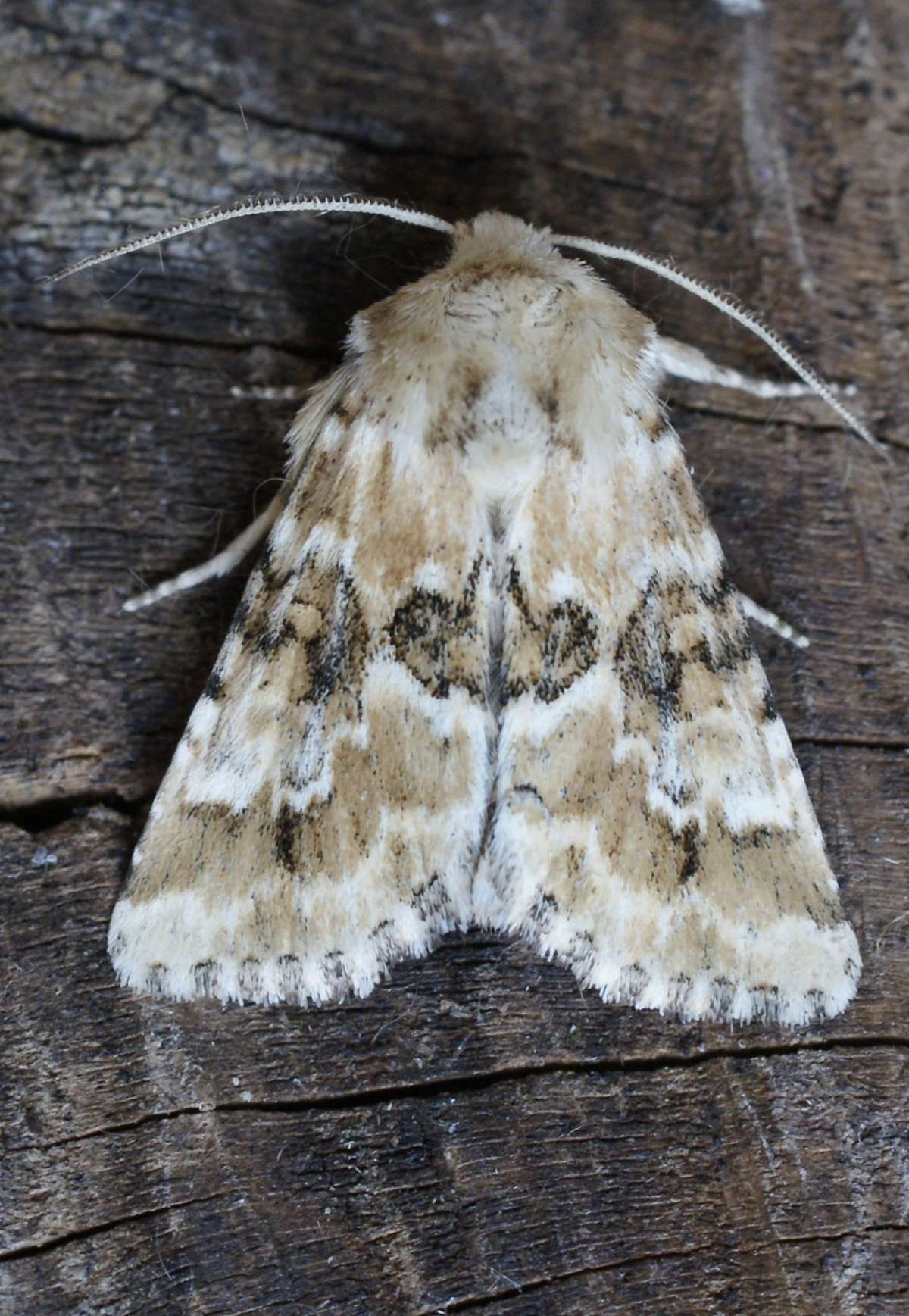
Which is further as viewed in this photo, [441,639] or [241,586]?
[241,586]

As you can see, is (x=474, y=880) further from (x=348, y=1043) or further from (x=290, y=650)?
(x=290, y=650)

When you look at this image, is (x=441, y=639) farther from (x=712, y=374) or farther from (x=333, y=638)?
(x=712, y=374)

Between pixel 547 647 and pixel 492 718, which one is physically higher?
pixel 547 647

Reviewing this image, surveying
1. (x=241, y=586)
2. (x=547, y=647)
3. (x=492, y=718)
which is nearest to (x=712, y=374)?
(x=547, y=647)

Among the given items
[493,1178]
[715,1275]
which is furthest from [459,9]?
[715,1275]

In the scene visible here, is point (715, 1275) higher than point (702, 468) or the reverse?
the reverse

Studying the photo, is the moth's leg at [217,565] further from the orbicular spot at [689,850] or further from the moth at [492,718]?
the orbicular spot at [689,850]

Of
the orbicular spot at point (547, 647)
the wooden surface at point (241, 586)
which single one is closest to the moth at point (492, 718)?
the orbicular spot at point (547, 647)
